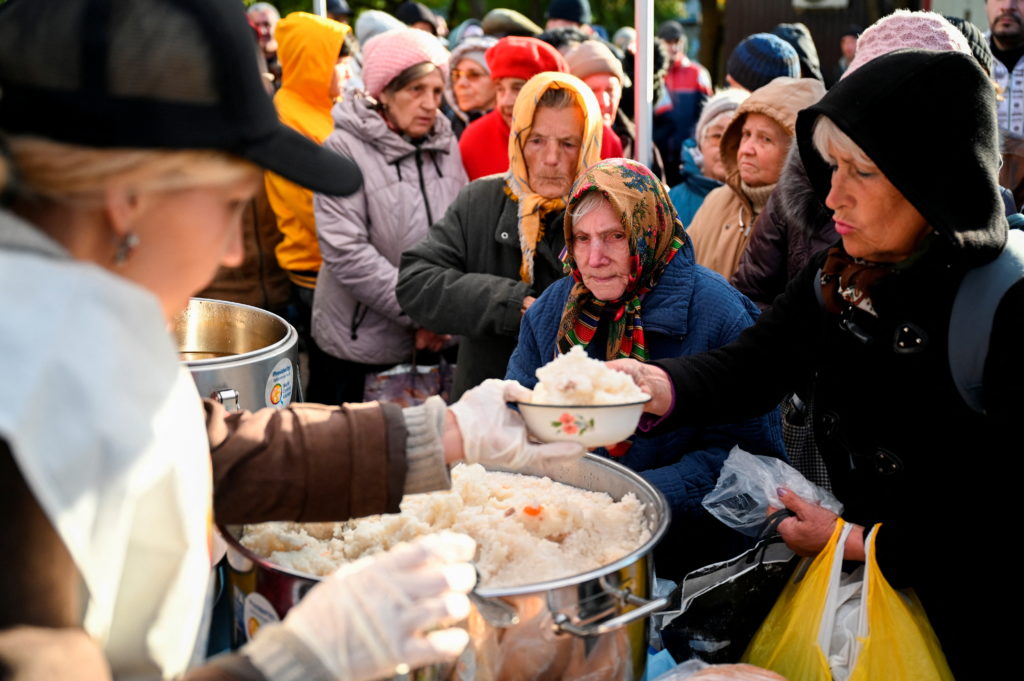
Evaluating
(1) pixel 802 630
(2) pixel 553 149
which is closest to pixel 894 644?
(1) pixel 802 630

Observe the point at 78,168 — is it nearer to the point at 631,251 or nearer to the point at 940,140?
the point at 940,140

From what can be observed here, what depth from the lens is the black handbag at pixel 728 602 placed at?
6.71 feet

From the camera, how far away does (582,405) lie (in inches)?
65.1

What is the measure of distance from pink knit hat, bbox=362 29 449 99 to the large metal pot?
3.00m

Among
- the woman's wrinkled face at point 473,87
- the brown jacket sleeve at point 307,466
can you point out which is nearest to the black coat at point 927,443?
the brown jacket sleeve at point 307,466

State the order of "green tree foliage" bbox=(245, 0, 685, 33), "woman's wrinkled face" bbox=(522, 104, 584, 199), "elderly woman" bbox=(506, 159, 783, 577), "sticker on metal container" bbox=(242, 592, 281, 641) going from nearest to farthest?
"sticker on metal container" bbox=(242, 592, 281, 641) → "elderly woman" bbox=(506, 159, 783, 577) → "woman's wrinkled face" bbox=(522, 104, 584, 199) → "green tree foliage" bbox=(245, 0, 685, 33)

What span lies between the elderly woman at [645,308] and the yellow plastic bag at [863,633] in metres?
0.45

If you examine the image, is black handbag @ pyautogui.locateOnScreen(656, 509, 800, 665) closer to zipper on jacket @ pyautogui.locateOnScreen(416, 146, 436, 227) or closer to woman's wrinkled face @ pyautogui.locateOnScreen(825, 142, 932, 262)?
woman's wrinkled face @ pyautogui.locateOnScreen(825, 142, 932, 262)

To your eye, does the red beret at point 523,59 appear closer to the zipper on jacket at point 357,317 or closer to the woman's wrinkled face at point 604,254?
the zipper on jacket at point 357,317

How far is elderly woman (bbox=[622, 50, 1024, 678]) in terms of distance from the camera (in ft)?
5.69

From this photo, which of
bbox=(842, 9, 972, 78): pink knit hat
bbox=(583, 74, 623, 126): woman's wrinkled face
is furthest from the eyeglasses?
bbox=(842, 9, 972, 78): pink knit hat

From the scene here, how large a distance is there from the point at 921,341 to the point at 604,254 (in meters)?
1.05

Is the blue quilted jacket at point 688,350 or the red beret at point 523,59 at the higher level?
the red beret at point 523,59

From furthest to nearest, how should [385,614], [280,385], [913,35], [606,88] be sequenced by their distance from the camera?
[606,88], [913,35], [280,385], [385,614]
